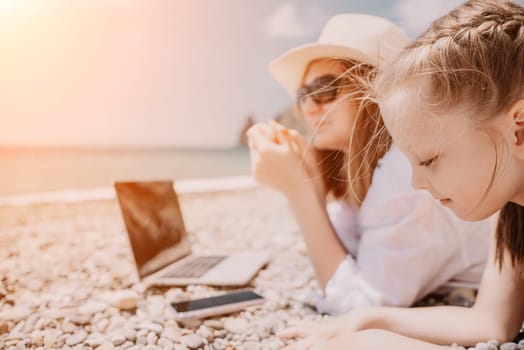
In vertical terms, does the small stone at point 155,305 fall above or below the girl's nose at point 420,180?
below

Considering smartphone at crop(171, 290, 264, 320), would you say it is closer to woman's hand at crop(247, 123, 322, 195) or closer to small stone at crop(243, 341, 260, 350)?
small stone at crop(243, 341, 260, 350)

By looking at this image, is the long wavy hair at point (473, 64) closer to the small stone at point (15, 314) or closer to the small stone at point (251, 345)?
the small stone at point (251, 345)

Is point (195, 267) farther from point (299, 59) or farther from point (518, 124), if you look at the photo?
point (518, 124)

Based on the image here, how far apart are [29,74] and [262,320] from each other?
2.23m

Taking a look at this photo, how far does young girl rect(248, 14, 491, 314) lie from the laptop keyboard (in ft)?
2.18

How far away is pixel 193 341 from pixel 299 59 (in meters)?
1.29

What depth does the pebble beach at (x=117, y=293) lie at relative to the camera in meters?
1.68

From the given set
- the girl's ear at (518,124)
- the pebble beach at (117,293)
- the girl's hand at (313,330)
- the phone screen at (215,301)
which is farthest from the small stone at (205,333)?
the girl's ear at (518,124)

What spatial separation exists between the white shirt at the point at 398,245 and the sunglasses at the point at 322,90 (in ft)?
1.32

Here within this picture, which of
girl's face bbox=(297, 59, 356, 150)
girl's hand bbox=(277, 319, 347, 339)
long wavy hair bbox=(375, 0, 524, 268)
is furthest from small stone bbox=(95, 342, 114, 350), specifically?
long wavy hair bbox=(375, 0, 524, 268)

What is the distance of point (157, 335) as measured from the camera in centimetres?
171

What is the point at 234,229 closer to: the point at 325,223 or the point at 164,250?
the point at 164,250

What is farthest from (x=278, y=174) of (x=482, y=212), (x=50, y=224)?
(x=50, y=224)

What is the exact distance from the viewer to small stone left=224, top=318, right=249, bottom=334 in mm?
1755
